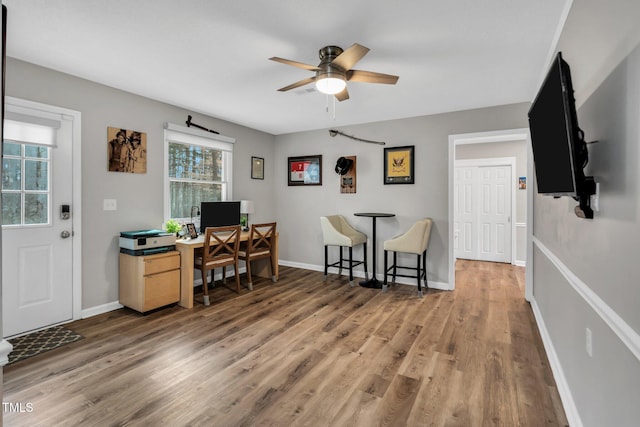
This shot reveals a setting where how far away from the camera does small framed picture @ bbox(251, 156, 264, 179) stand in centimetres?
539

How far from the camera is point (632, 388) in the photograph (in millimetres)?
1097

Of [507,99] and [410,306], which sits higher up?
[507,99]

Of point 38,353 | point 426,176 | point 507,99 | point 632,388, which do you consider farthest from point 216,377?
point 507,99

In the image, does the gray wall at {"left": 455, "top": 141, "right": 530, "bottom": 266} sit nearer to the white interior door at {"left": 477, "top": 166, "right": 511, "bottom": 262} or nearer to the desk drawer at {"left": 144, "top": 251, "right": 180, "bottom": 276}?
the white interior door at {"left": 477, "top": 166, "right": 511, "bottom": 262}

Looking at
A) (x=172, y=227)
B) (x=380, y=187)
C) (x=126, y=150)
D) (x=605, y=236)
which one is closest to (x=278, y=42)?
(x=126, y=150)

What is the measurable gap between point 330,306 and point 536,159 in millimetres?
2495

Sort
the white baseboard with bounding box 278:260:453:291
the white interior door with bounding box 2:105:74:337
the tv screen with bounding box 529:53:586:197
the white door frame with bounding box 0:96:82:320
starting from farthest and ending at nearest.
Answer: the white baseboard with bounding box 278:260:453:291, the white door frame with bounding box 0:96:82:320, the white interior door with bounding box 2:105:74:337, the tv screen with bounding box 529:53:586:197

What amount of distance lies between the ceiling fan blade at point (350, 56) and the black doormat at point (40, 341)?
3.16 meters

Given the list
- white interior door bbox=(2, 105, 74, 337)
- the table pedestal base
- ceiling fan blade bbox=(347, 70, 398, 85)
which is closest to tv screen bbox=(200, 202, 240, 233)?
white interior door bbox=(2, 105, 74, 337)

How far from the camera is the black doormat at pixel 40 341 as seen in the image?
2543mm

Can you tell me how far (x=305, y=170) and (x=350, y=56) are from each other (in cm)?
329

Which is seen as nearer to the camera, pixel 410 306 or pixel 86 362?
pixel 86 362

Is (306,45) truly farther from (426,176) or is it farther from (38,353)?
(38,353)

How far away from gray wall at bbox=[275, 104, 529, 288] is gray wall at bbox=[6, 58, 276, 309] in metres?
2.22
